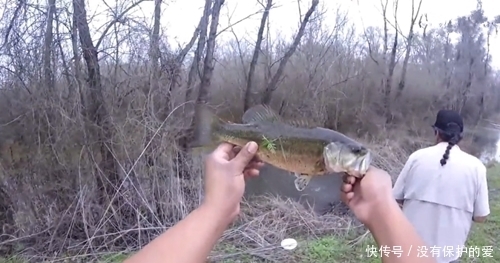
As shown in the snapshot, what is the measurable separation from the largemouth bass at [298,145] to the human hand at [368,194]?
3cm

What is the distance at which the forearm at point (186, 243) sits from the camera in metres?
0.96

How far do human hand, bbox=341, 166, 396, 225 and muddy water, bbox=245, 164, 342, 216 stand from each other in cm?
534

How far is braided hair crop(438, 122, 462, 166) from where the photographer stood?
2.64 m

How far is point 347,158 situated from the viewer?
1304mm

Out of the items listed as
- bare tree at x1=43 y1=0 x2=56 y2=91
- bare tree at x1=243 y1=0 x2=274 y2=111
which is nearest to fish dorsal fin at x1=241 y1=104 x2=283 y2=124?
bare tree at x1=43 y1=0 x2=56 y2=91

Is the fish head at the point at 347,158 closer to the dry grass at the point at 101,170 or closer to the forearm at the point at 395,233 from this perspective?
the forearm at the point at 395,233

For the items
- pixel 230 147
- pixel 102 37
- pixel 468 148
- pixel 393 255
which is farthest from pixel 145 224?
pixel 468 148

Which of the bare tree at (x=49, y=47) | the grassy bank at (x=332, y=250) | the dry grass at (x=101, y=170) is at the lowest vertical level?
the grassy bank at (x=332, y=250)

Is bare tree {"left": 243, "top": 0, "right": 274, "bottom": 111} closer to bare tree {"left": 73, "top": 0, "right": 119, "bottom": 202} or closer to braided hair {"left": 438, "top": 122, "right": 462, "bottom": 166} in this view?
bare tree {"left": 73, "top": 0, "right": 119, "bottom": 202}

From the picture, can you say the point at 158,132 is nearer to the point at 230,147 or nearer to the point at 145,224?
the point at 145,224

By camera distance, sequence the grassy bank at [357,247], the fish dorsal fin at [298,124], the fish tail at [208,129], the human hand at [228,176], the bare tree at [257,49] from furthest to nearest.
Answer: the bare tree at [257,49]
the grassy bank at [357,247]
the fish tail at [208,129]
the fish dorsal fin at [298,124]
the human hand at [228,176]

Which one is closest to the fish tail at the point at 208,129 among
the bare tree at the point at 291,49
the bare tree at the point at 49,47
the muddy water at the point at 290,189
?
the bare tree at the point at 49,47

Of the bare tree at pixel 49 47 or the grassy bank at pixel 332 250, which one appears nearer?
the grassy bank at pixel 332 250

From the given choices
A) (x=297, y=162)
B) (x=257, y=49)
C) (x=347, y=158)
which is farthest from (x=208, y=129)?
(x=257, y=49)
